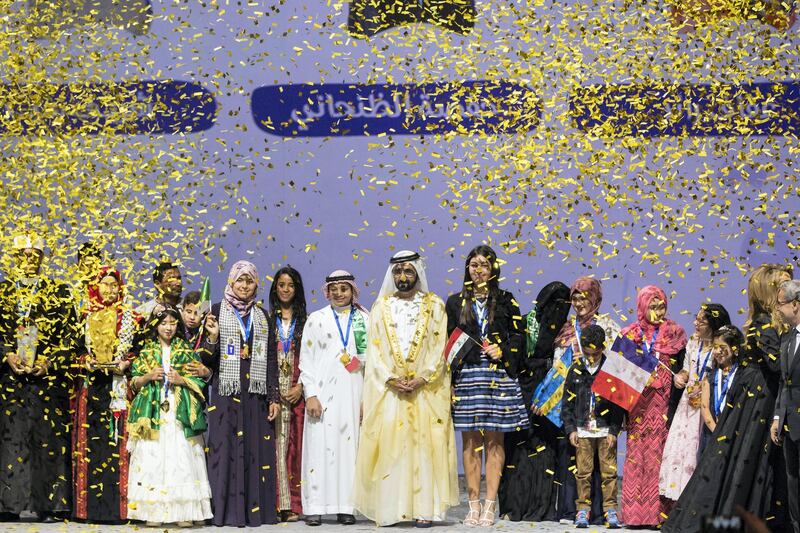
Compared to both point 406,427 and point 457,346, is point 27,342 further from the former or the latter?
point 457,346

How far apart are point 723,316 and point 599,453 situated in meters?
1.09

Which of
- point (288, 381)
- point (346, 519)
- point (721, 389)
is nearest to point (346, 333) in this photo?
point (288, 381)

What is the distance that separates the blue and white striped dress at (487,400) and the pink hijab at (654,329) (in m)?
0.79

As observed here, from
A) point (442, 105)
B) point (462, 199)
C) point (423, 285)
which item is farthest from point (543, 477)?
point (442, 105)

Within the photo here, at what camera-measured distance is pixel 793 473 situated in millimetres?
7434

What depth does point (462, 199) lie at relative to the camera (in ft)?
32.7

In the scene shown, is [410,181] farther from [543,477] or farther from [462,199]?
[543,477]

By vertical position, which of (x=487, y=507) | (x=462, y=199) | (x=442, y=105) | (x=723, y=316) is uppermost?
(x=442, y=105)

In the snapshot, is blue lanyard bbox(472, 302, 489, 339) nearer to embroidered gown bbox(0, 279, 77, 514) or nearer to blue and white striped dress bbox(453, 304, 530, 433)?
blue and white striped dress bbox(453, 304, 530, 433)

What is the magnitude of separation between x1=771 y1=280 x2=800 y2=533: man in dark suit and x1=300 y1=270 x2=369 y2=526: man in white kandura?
2.64 m

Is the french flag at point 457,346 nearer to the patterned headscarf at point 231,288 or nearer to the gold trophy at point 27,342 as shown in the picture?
the patterned headscarf at point 231,288

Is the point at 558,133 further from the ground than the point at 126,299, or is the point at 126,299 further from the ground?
the point at 558,133

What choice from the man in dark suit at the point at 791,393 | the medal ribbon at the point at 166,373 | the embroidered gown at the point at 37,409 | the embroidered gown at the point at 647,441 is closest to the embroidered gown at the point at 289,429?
the medal ribbon at the point at 166,373

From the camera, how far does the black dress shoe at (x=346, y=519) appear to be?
8781mm
